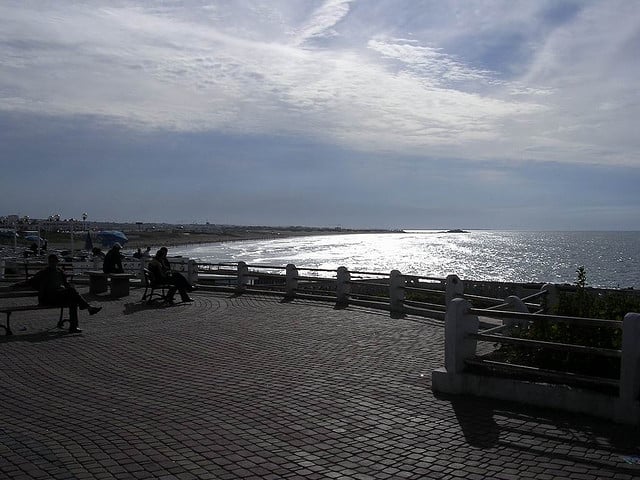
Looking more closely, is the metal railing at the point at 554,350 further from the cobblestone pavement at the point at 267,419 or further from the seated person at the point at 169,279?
the seated person at the point at 169,279

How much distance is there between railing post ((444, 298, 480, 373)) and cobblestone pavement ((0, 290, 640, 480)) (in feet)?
1.61

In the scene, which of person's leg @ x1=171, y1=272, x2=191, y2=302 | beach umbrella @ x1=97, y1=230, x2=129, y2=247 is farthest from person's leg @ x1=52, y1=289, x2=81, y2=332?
beach umbrella @ x1=97, y1=230, x2=129, y2=247

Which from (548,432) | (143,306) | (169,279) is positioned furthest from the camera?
(169,279)

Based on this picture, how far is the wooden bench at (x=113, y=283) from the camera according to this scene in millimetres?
18672

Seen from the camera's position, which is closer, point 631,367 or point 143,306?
point 631,367

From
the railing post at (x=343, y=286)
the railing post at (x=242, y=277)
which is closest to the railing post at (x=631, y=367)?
the railing post at (x=343, y=286)

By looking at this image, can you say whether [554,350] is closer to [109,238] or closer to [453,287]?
[453,287]

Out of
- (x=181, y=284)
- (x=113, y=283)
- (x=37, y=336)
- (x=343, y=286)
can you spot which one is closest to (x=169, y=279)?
(x=181, y=284)

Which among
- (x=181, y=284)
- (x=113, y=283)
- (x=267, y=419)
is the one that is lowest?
(x=267, y=419)

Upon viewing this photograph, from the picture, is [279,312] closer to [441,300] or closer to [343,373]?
[343,373]

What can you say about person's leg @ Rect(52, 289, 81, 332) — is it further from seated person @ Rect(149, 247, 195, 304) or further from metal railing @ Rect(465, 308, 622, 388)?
metal railing @ Rect(465, 308, 622, 388)

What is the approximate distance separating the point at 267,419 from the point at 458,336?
8.48 ft

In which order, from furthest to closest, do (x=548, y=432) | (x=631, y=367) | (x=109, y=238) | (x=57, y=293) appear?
(x=109, y=238), (x=57, y=293), (x=631, y=367), (x=548, y=432)

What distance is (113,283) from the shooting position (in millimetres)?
18734
